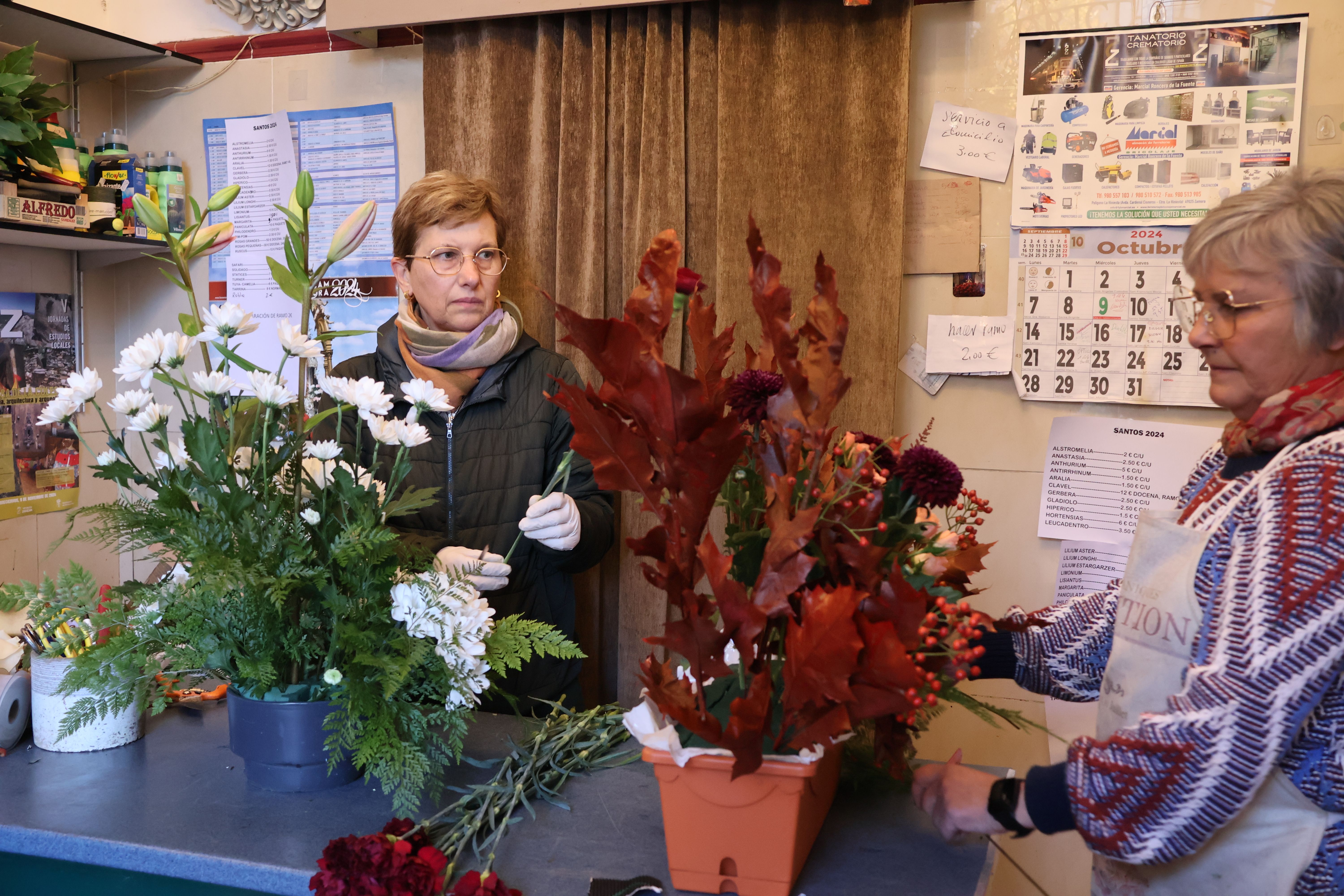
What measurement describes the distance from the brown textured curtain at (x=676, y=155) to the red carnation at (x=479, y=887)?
1.25 meters

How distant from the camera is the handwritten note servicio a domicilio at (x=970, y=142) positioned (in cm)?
204

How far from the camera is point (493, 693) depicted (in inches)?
59.9

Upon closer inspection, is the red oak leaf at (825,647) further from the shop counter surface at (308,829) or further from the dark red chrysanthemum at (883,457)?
the shop counter surface at (308,829)

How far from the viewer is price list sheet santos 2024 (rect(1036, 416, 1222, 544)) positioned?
1.98 metres

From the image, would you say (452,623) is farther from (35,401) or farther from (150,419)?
(35,401)

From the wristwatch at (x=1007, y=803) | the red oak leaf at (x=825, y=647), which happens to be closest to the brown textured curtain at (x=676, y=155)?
the wristwatch at (x=1007, y=803)

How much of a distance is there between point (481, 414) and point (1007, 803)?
1231 mm

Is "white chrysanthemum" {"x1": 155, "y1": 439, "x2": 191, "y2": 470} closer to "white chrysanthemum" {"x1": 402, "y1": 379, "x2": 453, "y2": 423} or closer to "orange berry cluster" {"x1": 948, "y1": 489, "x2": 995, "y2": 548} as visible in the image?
"white chrysanthemum" {"x1": 402, "y1": 379, "x2": 453, "y2": 423}

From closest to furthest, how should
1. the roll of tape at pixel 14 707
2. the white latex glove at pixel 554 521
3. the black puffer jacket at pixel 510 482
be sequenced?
the roll of tape at pixel 14 707 < the white latex glove at pixel 554 521 < the black puffer jacket at pixel 510 482

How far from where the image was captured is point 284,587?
1.04 m

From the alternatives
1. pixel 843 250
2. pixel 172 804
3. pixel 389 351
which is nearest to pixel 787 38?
pixel 843 250

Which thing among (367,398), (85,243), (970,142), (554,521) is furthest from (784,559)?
(85,243)

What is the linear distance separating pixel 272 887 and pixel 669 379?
0.66 m

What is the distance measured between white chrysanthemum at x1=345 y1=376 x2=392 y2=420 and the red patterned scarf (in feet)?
2.87
